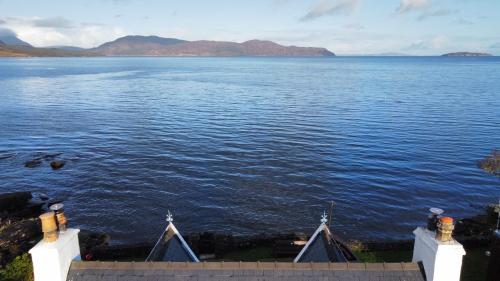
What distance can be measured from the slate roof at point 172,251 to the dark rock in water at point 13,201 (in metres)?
29.1

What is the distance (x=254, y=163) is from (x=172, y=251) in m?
34.7

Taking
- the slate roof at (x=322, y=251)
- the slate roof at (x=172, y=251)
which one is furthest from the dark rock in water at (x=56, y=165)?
the slate roof at (x=322, y=251)

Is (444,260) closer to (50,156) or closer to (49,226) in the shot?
(49,226)

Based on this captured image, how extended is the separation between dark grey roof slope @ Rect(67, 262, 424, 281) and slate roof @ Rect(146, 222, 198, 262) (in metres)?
A: 5.27

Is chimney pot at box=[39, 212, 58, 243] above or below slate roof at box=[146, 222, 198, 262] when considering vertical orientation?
above

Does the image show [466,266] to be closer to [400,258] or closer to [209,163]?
[400,258]

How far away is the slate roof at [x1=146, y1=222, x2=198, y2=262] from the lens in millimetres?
17344

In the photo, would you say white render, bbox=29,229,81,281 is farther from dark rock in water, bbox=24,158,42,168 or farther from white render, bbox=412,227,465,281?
dark rock in water, bbox=24,158,42,168

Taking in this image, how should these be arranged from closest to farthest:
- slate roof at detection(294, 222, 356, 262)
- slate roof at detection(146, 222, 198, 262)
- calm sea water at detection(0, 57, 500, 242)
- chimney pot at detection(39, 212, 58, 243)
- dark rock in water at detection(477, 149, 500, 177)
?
chimney pot at detection(39, 212, 58, 243)
slate roof at detection(294, 222, 356, 262)
slate roof at detection(146, 222, 198, 262)
calm sea water at detection(0, 57, 500, 242)
dark rock in water at detection(477, 149, 500, 177)

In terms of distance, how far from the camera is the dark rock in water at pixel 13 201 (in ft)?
131

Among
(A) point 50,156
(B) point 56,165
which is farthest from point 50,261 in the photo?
(A) point 50,156

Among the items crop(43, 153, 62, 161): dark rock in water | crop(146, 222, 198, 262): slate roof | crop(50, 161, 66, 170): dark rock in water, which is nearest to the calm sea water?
crop(50, 161, 66, 170): dark rock in water

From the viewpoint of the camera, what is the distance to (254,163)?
171 feet

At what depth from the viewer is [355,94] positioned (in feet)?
372
